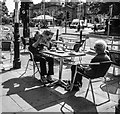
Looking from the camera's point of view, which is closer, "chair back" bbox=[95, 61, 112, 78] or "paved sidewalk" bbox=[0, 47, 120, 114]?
"paved sidewalk" bbox=[0, 47, 120, 114]

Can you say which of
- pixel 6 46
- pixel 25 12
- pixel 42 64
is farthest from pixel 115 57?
pixel 25 12

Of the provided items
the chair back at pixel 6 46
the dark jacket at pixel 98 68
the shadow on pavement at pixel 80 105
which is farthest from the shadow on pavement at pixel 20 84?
the chair back at pixel 6 46

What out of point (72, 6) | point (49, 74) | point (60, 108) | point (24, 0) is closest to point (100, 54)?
point (60, 108)

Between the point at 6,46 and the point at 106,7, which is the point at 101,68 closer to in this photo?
the point at 6,46

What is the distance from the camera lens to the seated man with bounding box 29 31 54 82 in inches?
206

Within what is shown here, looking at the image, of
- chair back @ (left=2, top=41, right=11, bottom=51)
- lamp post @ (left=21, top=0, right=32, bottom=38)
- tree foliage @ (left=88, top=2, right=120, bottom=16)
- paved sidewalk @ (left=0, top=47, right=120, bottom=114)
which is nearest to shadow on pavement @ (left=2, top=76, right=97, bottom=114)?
paved sidewalk @ (left=0, top=47, right=120, bottom=114)

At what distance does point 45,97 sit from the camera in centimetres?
430

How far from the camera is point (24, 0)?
38.4 feet

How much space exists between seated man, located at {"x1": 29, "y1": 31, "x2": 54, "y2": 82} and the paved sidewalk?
0.34 metres

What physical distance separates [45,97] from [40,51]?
1568 mm

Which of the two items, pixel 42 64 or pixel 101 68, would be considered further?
pixel 42 64

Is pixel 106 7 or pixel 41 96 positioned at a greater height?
pixel 106 7

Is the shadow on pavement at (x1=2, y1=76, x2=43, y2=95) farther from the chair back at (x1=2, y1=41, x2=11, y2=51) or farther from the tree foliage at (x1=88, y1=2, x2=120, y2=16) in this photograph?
the tree foliage at (x1=88, y1=2, x2=120, y2=16)

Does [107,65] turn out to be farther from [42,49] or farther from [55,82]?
[42,49]
